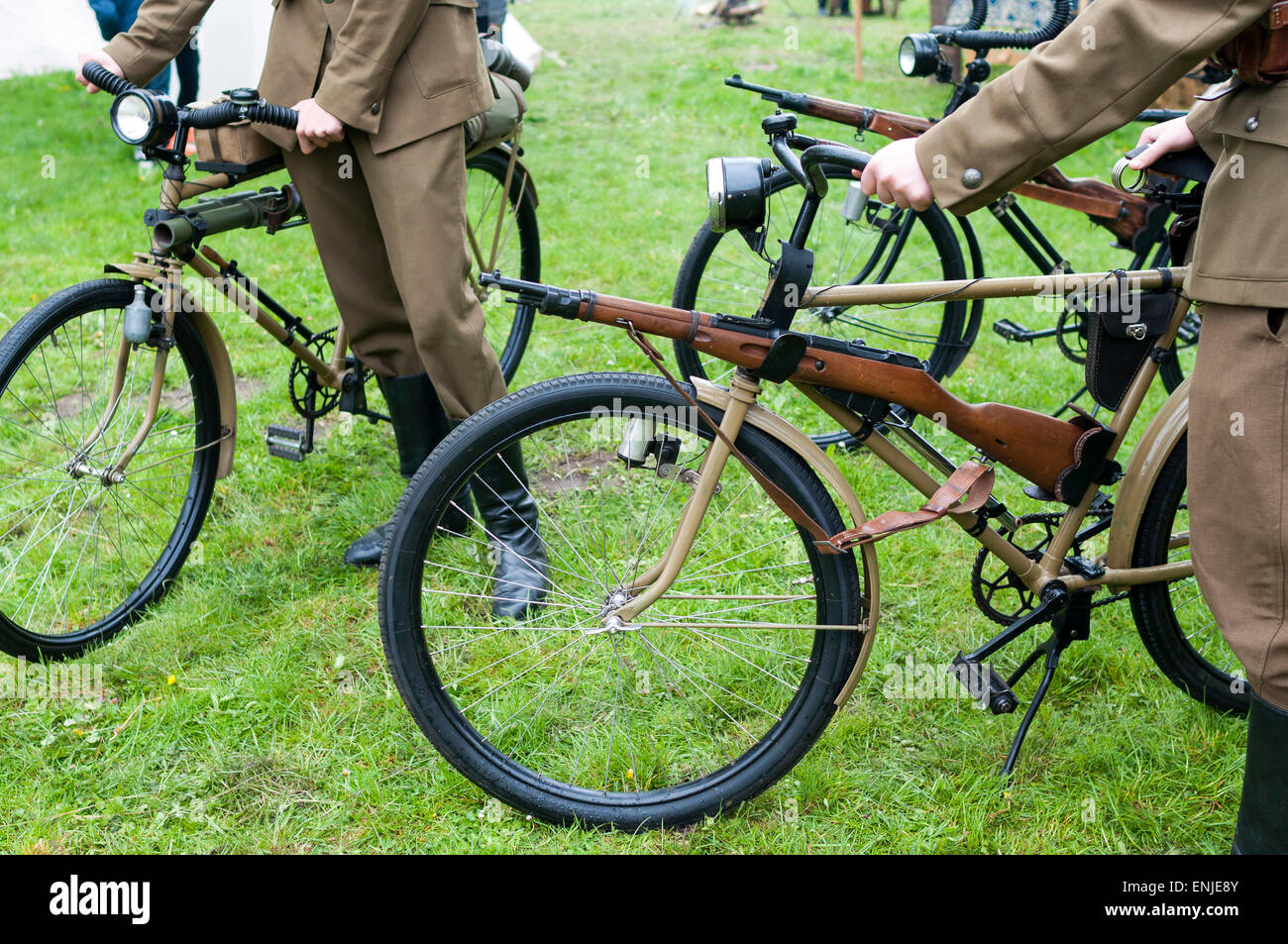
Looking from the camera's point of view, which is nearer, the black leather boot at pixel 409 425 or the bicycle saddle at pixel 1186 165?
the bicycle saddle at pixel 1186 165

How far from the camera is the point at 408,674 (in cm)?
220

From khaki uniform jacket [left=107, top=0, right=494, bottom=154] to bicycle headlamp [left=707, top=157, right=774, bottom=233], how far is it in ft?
3.42

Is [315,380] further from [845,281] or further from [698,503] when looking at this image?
[845,281]

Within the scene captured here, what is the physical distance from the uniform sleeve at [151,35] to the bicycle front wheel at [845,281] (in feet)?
5.29

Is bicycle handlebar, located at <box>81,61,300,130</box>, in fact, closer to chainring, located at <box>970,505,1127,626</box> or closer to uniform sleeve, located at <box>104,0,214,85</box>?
uniform sleeve, located at <box>104,0,214,85</box>

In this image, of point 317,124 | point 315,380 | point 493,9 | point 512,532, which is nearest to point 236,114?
point 317,124

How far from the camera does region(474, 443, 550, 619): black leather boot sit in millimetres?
2979

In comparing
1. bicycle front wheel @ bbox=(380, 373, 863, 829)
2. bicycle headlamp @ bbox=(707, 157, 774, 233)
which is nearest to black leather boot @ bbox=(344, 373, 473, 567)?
bicycle front wheel @ bbox=(380, 373, 863, 829)

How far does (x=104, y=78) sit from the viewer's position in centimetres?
267

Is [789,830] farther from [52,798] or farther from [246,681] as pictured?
[52,798]

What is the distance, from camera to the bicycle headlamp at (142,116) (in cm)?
253

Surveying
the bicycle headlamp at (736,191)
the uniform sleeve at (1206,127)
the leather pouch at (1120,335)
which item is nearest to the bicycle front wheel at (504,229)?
the bicycle headlamp at (736,191)

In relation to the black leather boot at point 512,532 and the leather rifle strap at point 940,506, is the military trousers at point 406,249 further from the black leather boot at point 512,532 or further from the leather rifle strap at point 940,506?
the leather rifle strap at point 940,506
